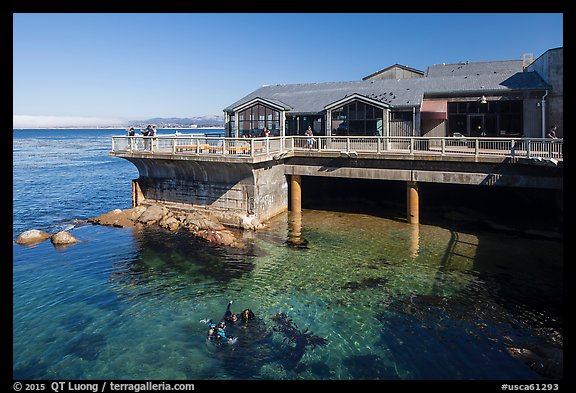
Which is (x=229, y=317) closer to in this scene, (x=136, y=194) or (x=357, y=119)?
(x=136, y=194)

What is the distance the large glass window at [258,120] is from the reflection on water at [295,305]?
11732mm

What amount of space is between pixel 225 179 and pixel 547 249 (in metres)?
19.4

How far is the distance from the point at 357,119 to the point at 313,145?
14.1 feet

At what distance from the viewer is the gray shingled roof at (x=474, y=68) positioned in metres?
37.9

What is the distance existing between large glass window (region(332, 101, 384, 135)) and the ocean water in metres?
8.12

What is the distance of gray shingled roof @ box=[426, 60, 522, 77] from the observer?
1492 inches

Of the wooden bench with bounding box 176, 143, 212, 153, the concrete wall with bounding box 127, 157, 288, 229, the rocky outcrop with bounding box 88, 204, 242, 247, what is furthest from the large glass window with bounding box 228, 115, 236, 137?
the rocky outcrop with bounding box 88, 204, 242, 247

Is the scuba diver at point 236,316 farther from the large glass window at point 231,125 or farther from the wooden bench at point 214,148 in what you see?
the large glass window at point 231,125

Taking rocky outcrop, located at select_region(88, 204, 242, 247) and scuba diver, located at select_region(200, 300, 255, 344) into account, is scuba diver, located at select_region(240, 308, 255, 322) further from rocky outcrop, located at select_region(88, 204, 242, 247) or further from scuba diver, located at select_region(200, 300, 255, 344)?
rocky outcrop, located at select_region(88, 204, 242, 247)

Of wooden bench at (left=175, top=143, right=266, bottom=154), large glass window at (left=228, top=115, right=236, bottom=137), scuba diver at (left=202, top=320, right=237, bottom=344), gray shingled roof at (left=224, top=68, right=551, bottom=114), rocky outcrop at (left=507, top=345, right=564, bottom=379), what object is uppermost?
gray shingled roof at (left=224, top=68, right=551, bottom=114)

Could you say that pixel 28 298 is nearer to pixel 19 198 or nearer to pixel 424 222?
pixel 424 222

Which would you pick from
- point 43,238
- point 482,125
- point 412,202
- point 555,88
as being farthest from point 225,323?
point 555,88

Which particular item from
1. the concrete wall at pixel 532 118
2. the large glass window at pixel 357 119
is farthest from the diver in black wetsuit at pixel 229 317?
the concrete wall at pixel 532 118

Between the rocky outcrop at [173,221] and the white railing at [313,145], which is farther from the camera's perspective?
the white railing at [313,145]
